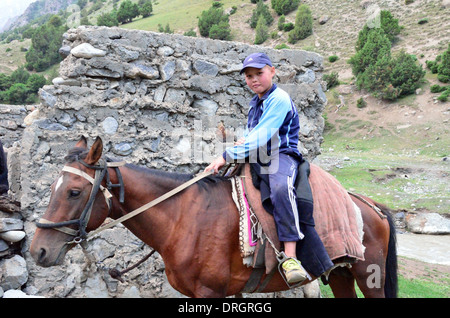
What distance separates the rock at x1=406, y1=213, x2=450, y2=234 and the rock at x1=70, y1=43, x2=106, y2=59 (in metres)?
10.9

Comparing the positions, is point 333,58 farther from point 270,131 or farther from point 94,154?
point 94,154

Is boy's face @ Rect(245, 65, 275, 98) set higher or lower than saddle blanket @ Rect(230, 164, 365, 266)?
higher

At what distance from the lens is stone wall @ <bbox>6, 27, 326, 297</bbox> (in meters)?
3.87

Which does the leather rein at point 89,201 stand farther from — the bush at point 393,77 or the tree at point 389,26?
the tree at point 389,26

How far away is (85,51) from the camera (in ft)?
13.1

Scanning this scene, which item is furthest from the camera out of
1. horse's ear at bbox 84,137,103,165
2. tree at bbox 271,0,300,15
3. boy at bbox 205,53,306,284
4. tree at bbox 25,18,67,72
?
tree at bbox 271,0,300,15

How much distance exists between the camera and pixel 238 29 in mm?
54938

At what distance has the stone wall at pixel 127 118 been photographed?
3.87 meters

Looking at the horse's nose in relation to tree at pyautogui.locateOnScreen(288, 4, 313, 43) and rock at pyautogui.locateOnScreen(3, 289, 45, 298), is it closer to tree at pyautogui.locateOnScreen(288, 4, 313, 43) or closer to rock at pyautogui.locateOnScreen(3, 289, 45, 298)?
rock at pyautogui.locateOnScreen(3, 289, 45, 298)

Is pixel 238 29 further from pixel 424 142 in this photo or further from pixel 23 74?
pixel 424 142

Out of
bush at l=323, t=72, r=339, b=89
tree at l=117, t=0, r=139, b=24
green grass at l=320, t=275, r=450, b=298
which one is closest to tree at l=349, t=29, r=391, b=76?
bush at l=323, t=72, r=339, b=89

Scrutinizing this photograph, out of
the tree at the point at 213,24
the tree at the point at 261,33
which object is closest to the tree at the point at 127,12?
the tree at the point at 213,24

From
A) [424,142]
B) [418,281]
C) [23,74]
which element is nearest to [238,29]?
[23,74]
